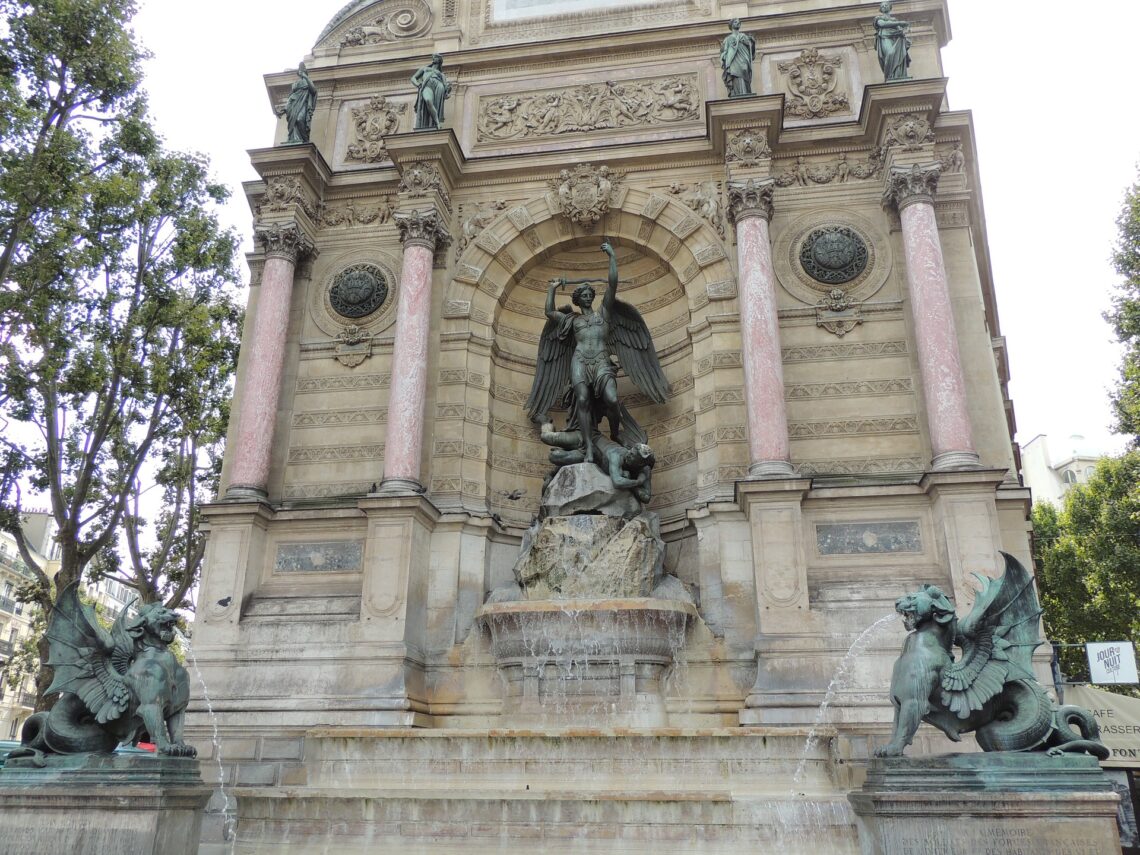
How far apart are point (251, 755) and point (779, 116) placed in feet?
43.8

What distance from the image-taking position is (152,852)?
659cm

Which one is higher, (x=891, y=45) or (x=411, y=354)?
(x=891, y=45)

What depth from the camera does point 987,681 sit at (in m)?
6.62

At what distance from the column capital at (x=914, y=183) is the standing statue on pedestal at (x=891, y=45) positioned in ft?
5.68

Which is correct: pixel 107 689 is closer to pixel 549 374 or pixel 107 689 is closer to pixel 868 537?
pixel 549 374

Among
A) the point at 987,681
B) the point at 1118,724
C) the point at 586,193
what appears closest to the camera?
the point at 987,681

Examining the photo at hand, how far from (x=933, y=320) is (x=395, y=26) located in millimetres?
12971

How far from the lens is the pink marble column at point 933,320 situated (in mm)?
12672

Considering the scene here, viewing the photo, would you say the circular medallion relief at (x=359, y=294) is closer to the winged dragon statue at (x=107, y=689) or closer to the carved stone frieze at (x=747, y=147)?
the carved stone frieze at (x=747, y=147)

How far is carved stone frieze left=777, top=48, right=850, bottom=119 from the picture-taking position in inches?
631

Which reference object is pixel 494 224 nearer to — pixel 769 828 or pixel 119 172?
pixel 119 172

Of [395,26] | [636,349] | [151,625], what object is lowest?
[151,625]

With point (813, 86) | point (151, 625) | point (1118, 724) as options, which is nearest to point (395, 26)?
point (813, 86)

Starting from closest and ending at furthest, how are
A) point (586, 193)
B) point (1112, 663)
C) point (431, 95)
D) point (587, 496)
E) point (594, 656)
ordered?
1. point (594, 656)
2. point (587, 496)
3. point (1112, 663)
4. point (586, 193)
5. point (431, 95)
